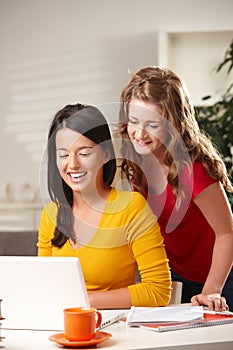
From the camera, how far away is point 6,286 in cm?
162

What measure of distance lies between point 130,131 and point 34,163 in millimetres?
2520

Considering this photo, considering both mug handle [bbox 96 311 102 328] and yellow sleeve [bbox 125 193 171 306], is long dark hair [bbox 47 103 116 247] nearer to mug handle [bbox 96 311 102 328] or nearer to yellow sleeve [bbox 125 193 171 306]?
yellow sleeve [bbox 125 193 171 306]

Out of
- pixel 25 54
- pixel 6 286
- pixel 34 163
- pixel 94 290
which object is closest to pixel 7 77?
pixel 25 54

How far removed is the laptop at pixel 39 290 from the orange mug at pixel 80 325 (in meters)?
0.10

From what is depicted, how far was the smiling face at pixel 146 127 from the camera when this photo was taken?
85.9 inches

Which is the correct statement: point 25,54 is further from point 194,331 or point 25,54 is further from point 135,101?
point 194,331

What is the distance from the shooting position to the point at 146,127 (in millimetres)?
2176

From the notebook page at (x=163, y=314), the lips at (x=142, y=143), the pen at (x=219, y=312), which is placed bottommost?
the pen at (x=219, y=312)

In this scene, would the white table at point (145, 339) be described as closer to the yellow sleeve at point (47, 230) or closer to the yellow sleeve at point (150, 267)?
the yellow sleeve at point (150, 267)

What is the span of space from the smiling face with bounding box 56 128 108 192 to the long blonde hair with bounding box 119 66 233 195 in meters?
0.28

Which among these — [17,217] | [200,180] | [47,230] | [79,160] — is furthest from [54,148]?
[17,217]

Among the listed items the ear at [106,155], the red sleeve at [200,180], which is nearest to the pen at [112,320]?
the ear at [106,155]

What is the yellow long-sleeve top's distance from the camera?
1.93m

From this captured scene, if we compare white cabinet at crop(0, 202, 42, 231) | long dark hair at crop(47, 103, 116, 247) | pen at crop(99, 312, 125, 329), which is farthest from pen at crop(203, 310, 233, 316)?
white cabinet at crop(0, 202, 42, 231)
